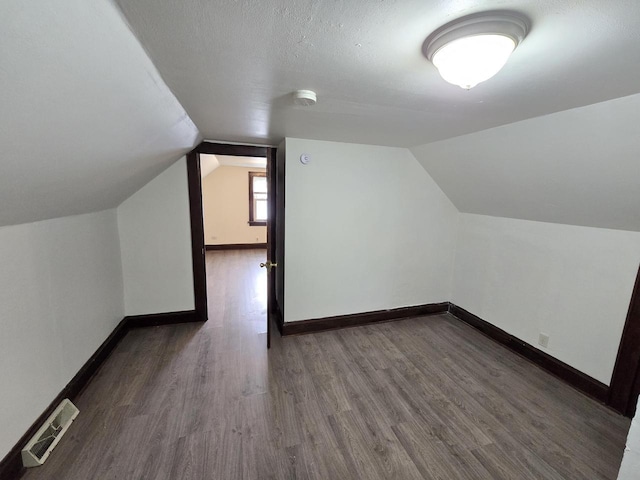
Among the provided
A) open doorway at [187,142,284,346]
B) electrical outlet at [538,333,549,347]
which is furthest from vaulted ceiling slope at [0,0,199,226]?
electrical outlet at [538,333,549,347]

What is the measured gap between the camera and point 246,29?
888mm

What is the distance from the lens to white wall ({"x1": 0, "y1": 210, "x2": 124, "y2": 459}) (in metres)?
1.38

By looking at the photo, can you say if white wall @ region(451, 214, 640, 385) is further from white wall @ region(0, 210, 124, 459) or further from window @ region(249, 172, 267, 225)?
window @ region(249, 172, 267, 225)

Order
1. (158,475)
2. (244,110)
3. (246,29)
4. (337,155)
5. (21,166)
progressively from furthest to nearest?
1. (337,155)
2. (244,110)
3. (158,475)
4. (21,166)
5. (246,29)

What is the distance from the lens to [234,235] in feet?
22.1

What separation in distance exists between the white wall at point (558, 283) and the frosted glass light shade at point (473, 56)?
1979mm

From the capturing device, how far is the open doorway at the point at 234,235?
2809mm

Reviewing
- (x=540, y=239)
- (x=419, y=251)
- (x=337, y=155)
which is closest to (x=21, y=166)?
(x=337, y=155)

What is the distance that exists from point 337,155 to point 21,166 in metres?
2.25

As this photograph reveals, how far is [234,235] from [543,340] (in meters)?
6.13

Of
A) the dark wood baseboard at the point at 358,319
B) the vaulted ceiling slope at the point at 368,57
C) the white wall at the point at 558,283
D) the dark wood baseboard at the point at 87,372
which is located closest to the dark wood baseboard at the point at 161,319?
the dark wood baseboard at the point at 87,372

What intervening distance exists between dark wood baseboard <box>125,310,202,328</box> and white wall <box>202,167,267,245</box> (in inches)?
142

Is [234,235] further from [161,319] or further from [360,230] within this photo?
[360,230]

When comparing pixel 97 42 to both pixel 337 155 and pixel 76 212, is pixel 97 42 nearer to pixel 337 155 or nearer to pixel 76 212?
pixel 76 212
